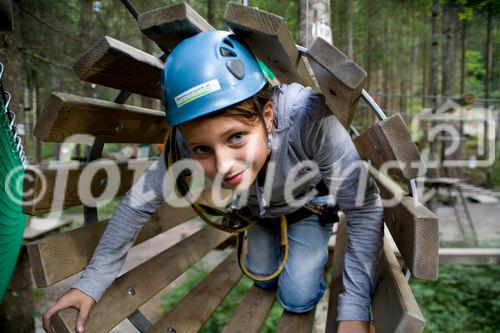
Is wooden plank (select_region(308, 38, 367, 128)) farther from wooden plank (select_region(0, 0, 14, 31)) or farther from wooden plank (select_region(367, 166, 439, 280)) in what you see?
wooden plank (select_region(0, 0, 14, 31))

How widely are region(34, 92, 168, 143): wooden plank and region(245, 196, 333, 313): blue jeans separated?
0.88 metres

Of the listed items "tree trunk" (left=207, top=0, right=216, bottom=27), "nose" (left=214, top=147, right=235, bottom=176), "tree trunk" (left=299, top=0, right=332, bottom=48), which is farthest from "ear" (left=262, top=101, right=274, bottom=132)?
"tree trunk" (left=207, top=0, right=216, bottom=27)

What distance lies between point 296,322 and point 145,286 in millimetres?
687

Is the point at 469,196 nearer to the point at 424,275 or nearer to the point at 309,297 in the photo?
the point at 309,297

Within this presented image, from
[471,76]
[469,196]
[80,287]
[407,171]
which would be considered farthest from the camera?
[471,76]

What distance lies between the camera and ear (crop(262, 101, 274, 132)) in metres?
1.54

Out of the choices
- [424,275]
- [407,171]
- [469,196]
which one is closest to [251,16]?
[407,171]

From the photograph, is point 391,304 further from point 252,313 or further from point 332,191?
point 252,313

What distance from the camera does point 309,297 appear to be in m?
2.06

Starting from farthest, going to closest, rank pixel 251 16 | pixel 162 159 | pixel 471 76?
pixel 471 76
pixel 162 159
pixel 251 16

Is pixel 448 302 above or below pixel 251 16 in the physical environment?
below

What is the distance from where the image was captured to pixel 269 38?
1137mm

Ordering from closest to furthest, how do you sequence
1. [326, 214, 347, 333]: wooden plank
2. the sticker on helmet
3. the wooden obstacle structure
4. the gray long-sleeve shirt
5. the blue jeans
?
the wooden obstacle structure → the sticker on helmet → the gray long-sleeve shirt → [326, 214, 347, 333]: wooden plank → the blue jeans

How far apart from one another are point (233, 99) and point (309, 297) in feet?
3.87
